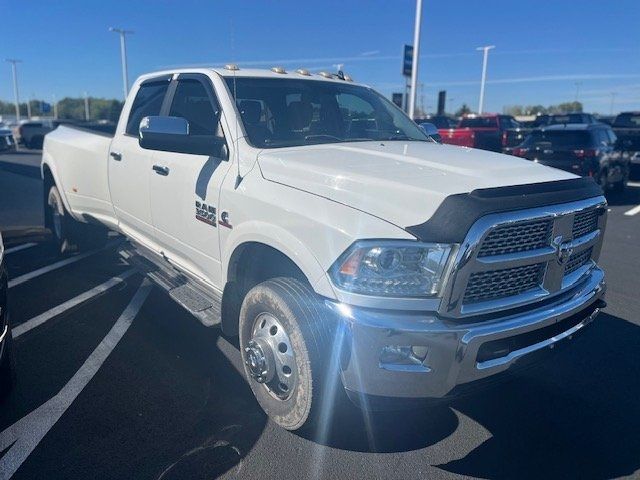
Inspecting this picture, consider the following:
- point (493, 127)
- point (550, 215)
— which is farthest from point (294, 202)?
point (493, 127)

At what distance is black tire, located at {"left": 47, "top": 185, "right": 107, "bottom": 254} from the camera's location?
20.6 feet

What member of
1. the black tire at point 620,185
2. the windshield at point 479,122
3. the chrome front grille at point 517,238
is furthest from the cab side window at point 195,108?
the windshield at point 479,122

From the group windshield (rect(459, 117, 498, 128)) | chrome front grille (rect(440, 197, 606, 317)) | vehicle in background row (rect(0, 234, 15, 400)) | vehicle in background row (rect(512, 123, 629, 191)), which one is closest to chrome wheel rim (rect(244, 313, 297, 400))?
chrome front grille (rect(440, 197, 606, 317))

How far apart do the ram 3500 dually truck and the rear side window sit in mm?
407

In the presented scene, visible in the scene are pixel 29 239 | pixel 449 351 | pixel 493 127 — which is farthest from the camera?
pixel 493 127

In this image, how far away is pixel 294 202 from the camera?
282 cm

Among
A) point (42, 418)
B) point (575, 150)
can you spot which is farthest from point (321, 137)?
point (575, 150)

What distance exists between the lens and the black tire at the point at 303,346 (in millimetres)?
2594

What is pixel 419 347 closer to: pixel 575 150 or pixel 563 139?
pixel 575 150

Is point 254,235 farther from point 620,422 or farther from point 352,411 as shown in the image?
point 620,422

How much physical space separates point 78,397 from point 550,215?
9.75ft

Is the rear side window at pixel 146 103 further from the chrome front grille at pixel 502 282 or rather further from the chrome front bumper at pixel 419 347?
the chrome front grille at pixel 502 282

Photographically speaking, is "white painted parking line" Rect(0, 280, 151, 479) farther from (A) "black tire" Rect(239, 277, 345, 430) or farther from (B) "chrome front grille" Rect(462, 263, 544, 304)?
(B) "chrome front grille" Rect(462, 263, 544, 304)

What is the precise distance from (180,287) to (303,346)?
1.80m
